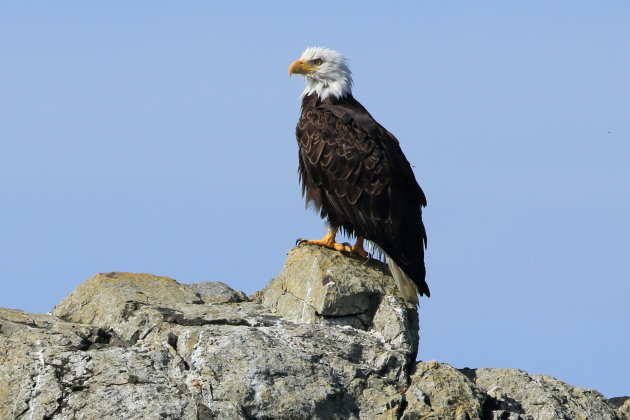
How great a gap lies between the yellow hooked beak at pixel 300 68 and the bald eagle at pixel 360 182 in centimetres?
61

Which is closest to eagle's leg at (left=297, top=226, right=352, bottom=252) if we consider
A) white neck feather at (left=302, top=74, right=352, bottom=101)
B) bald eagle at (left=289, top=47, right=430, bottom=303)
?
bald eagle at (left=289, top=47, right=430, bottom=303)

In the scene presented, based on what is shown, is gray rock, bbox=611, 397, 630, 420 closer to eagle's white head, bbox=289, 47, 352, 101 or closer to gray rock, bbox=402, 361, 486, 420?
gray rock, bbox=402, 361, 486, 420

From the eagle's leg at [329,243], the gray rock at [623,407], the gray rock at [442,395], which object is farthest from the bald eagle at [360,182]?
the gray rock at [623,407]

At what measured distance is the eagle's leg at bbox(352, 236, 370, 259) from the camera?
11.7m

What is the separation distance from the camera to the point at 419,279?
1110cm

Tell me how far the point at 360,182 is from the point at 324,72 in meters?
1.57

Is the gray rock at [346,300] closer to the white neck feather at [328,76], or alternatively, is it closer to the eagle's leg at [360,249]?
the eagle's leg at [360,249]

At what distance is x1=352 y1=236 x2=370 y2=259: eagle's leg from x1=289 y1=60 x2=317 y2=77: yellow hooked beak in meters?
2.17

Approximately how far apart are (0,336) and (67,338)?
565 millimetres

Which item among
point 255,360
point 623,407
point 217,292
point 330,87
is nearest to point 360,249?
point 217,292

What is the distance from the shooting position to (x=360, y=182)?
11859mm

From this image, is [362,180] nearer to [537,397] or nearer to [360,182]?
[360,182]

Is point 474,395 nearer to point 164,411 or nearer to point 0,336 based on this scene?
point 164,411

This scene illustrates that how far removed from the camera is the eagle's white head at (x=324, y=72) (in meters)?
12.6
